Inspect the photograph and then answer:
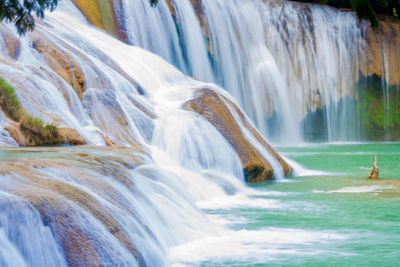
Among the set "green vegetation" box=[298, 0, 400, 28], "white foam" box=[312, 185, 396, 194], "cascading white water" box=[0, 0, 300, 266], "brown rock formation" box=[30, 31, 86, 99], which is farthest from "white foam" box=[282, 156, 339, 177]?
"green vegetation" box=[298, 0, 400, 28]

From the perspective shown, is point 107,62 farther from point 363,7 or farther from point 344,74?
point 344,74

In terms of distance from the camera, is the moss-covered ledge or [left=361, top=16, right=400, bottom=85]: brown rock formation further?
[left=361, top=16, right=400, bottom=85]: brown rock formation

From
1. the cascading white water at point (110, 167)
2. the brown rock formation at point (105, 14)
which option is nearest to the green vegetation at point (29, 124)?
the cascading white water at point (110, 167)

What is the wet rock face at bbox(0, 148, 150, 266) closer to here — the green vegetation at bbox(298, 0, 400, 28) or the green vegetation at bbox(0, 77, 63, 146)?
the green vegetation at bbox(0, 77, 63, 146)

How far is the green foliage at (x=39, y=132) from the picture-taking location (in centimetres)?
988

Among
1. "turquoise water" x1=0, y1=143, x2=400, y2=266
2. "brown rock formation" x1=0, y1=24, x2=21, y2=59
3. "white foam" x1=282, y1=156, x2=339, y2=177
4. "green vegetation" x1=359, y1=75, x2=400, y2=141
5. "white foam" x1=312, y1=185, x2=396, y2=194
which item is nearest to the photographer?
"turquoise water" x1=0, y1=143, x2=400, y2=266

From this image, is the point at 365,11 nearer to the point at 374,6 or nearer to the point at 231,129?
the point at 374,6

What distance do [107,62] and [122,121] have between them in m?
3.07

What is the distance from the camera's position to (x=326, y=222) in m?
8.72

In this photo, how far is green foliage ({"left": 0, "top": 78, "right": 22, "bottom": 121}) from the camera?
998 cm

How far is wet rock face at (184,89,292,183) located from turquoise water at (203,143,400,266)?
0.53 meters

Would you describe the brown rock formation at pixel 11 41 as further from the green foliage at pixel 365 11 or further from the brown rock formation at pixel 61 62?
the green foliage at pixel 365 11

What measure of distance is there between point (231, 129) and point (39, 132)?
5.11 meters

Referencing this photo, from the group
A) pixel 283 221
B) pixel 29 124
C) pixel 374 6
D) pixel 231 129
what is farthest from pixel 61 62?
pixel 374 6
